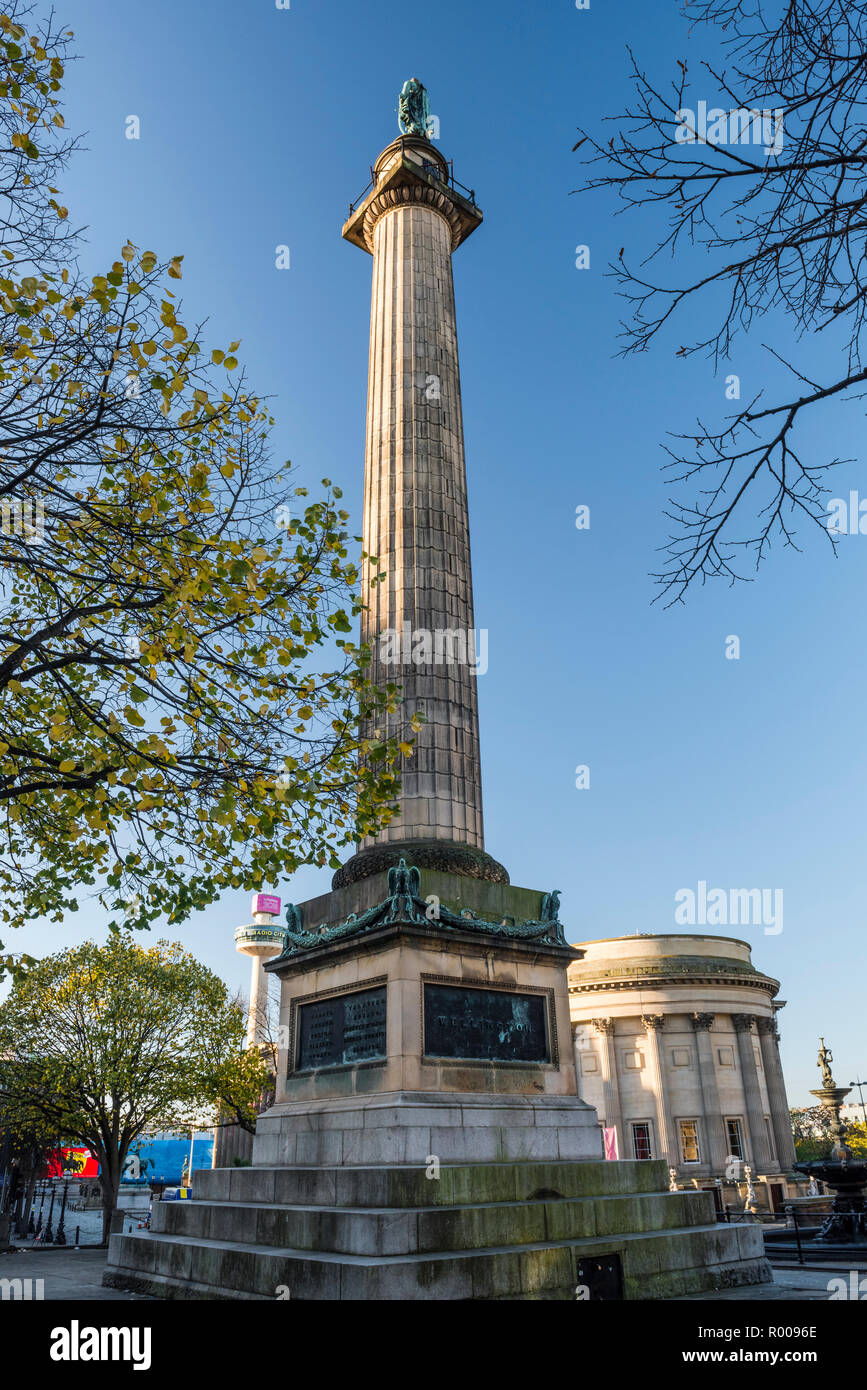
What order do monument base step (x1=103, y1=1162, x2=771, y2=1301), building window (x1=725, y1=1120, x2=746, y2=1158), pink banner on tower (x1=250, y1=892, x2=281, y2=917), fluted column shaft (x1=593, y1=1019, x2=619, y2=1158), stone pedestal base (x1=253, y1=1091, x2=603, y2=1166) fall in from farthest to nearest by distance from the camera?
pink banner on tower (x1=250, y1=892, x2=281, y2=917) → fluted column shaft (x1=593, y1=1019, x2=619, y2=1158) → building window (x1=725, y1=1120, x2=746, y2=1158) → stone pedestal base (x1=253, y1=1091, x2=603, y2=1166) → monument base step (x1=103, y1=1162, x2=771, y2=1301)

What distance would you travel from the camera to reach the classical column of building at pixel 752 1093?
167ft

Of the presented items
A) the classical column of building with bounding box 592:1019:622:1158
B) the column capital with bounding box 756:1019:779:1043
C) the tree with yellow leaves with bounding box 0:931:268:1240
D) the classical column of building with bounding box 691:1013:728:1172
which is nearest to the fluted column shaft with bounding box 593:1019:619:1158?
the classical column of building with bounding box 592:1019:622:1158

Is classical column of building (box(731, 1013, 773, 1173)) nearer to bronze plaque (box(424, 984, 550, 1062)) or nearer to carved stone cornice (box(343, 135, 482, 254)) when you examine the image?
bronze plaque (box(424, 984, 550, 1062))

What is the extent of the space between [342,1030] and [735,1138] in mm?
47537

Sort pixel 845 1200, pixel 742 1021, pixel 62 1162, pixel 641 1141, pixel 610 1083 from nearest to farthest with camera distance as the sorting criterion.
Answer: pixel 845 1200, pixel 62 1162, pixel 641 1141, pixel 610 1083, pixel 742 1021

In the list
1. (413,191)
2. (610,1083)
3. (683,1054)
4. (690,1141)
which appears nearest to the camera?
(413,191)

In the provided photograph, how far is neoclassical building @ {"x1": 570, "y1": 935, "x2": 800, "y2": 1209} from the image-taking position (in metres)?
51.8

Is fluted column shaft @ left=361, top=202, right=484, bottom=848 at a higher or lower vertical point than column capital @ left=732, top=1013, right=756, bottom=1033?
higher

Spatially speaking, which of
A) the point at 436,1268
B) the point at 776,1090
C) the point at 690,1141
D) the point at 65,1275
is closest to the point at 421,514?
the point at 436,1268

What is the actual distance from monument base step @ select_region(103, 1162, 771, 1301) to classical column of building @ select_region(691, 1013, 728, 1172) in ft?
143

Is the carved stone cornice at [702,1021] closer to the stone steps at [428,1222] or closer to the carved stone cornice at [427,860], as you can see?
the carved stone cornice at [427,860]

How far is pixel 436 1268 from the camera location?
846 centimetres

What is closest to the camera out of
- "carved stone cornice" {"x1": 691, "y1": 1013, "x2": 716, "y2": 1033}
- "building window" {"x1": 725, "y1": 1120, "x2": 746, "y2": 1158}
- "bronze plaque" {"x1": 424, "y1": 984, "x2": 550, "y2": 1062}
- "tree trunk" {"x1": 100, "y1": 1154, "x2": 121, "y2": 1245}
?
"bronze plaque" {"x1": 424, "y1": 984, "x2": 550, "y2": 1062}

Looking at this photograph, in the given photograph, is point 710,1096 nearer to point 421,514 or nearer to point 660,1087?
point 660,1087
